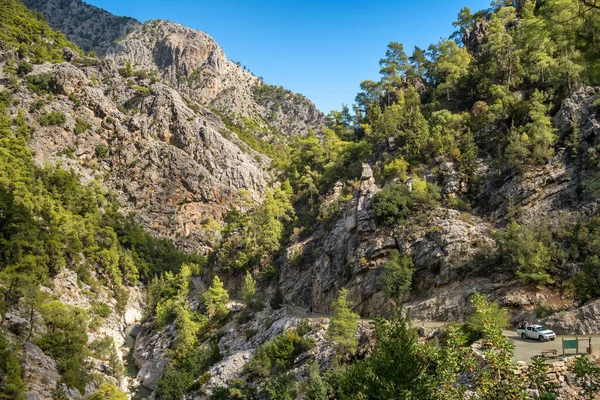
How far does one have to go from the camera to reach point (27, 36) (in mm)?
98188

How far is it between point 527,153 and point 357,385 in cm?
3013

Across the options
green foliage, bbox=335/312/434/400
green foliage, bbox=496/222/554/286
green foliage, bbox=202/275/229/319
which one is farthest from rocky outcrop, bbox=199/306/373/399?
green foliage, bbox=335/312/434/400

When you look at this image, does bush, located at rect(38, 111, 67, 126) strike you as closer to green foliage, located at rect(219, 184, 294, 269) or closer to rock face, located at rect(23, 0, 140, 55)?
green foliage, located at rect(219, 184, 294, 269)

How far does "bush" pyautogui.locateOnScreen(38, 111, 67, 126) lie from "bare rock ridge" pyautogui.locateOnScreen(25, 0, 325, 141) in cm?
6593

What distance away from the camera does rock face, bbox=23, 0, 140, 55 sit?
571 feet

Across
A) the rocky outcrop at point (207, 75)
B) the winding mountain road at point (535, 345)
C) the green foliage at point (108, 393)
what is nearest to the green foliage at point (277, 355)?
the green foliage at point (108, 393)

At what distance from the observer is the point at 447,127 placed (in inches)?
1756

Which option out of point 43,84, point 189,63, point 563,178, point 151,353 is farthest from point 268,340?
point 189,63

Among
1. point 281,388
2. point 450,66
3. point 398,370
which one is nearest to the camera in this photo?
point 398,370

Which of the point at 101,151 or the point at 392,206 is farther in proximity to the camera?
the point at 101,151

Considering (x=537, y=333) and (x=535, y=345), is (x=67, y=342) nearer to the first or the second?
(x=535, y=345)

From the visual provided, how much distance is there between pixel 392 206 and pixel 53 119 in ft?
260

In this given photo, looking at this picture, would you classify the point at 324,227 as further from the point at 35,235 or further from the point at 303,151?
the point at 35,235

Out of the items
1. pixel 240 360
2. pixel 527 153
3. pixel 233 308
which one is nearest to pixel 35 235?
pixel 233 308
